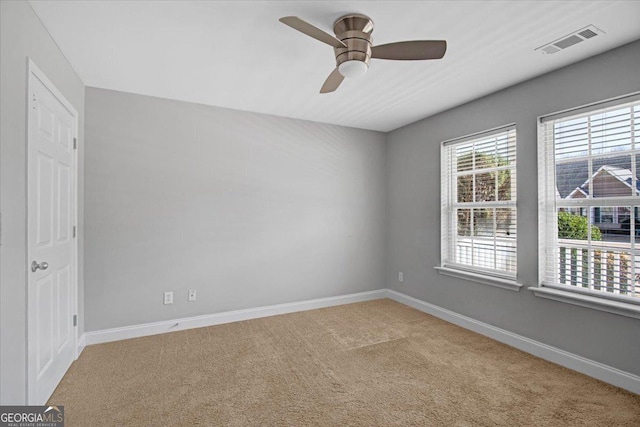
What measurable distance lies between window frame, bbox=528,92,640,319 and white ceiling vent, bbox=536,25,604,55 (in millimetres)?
522

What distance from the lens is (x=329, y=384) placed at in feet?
7.61

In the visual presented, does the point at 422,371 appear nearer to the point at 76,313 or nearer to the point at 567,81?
the point at 567,81

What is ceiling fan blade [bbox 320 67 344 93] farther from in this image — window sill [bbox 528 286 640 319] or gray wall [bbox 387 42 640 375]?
window sill [bbox 528 286 640 319]

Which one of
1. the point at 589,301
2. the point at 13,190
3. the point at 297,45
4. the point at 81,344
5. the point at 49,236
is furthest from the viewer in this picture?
the point at 81,344

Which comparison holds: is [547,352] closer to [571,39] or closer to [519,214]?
[519,214]

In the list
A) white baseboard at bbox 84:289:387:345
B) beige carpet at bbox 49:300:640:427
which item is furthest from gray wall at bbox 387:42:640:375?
white baseboard at bbox 84:289:387:345

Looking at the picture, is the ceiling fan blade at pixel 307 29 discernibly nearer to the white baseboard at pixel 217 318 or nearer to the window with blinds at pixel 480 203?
the window with blinds at pixel 480 203

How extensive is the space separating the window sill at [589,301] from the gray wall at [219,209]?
2234 mm

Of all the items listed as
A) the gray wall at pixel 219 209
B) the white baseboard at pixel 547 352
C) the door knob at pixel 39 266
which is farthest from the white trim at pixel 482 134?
the door knob at pixel 39 266

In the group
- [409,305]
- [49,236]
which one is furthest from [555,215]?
[49,236]

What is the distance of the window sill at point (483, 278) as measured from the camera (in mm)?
2959

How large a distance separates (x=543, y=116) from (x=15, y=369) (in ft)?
13.6

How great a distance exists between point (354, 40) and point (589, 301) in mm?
2630

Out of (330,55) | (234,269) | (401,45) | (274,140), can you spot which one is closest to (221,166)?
(274,140)
